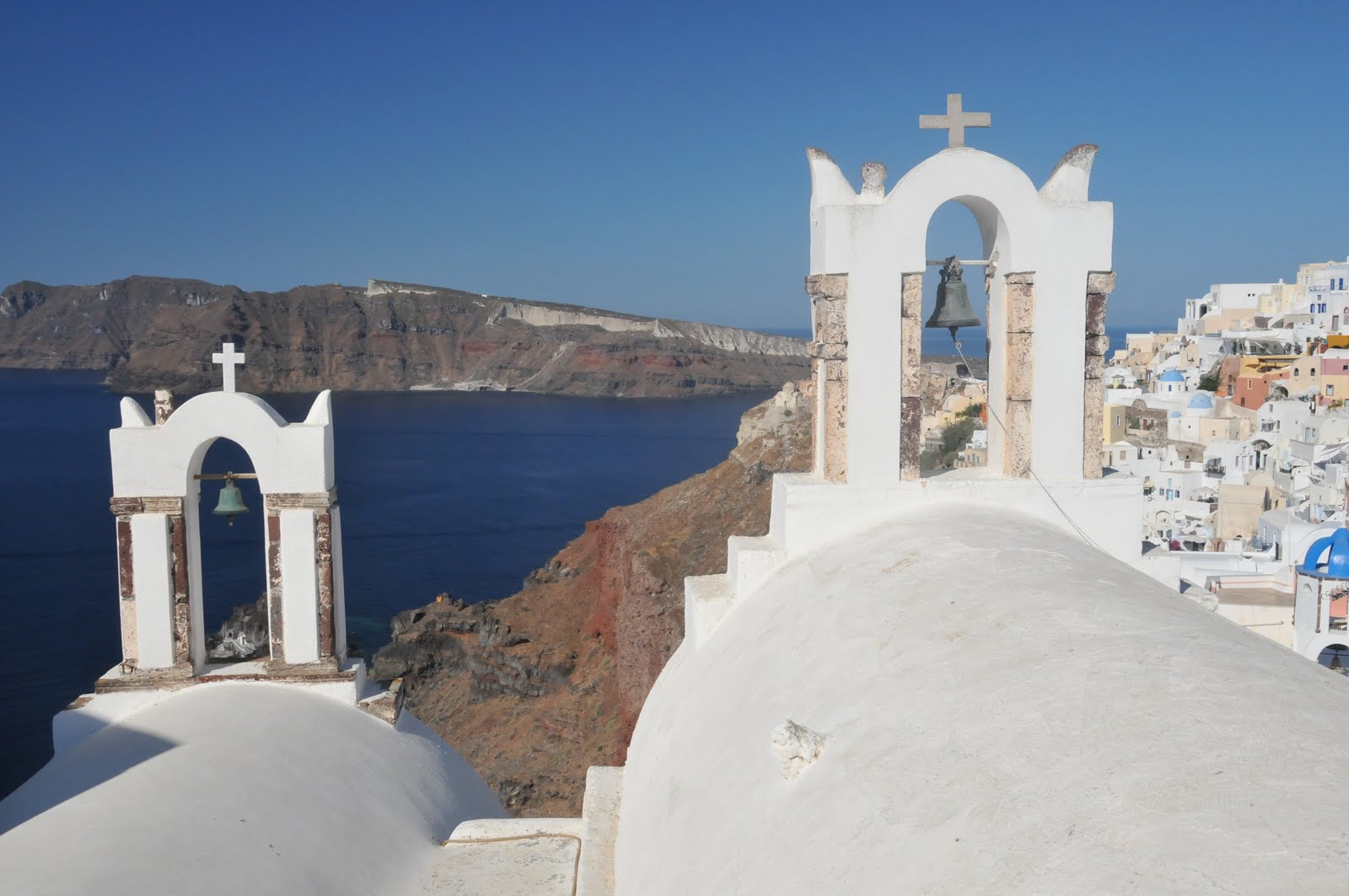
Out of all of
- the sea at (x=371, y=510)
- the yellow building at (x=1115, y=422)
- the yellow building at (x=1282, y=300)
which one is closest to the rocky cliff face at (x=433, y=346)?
the sea at (x=371, y=510)

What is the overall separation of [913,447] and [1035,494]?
63cm

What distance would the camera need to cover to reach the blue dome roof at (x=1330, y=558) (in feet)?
43.7

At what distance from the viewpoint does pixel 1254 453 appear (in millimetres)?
31984

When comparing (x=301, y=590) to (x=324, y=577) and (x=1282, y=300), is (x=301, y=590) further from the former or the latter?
(x=1282, y=300)

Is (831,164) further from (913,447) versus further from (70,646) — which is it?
(70,646)

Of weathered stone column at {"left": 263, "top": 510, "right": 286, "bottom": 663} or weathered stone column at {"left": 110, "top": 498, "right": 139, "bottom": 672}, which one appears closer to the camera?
weathered stone column at {"left": 110, "top": 498, "right": 139, "bottom": 672}

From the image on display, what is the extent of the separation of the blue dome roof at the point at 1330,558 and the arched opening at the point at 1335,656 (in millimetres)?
823

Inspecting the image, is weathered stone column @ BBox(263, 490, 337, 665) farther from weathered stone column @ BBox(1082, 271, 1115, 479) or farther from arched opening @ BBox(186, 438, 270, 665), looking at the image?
weathered stone column @ BBox(1082, 271, 1115, 479)

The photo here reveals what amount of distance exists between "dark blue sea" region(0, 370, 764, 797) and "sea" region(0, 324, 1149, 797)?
0.09 m

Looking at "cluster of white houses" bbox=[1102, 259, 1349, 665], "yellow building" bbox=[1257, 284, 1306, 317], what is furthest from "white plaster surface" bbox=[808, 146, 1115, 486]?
"yellow building" bbox=[1257, 284, 1306, 317]

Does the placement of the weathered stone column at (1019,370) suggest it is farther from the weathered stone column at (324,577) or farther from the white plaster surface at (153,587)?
the white plaster surface at (153,587)

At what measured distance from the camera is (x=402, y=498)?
173ft

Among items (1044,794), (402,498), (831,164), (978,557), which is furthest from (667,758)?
(402,498)

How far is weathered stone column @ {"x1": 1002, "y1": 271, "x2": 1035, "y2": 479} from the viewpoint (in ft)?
18.2
